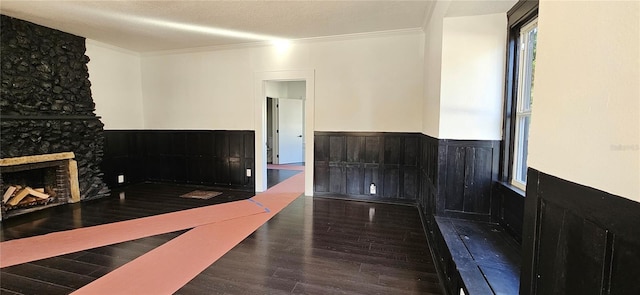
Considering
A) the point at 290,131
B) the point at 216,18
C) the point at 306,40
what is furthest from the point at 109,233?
the point at 290,131

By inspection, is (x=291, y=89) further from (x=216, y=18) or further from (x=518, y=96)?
(x=518, y=96)

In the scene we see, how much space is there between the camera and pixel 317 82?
4387 millimetres

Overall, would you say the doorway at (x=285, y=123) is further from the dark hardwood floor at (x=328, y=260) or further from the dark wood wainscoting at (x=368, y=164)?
the dark hardwood floor at (x=328, y=260)

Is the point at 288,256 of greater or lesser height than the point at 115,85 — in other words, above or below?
below

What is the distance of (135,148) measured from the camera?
17.5 feet

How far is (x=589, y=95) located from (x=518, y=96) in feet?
6.11

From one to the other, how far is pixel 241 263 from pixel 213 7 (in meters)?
2.79

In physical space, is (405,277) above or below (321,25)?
below

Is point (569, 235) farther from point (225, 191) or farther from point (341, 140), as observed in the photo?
point (225, 191)

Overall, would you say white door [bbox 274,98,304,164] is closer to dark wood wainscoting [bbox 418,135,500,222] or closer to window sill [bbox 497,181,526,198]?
dark wood wainscoting [bbox 418,135,500,222]

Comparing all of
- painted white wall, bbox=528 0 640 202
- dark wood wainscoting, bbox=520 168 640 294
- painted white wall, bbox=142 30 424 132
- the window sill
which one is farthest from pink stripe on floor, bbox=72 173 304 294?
the window sill

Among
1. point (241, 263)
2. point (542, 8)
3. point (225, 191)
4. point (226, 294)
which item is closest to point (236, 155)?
point (225, 191)

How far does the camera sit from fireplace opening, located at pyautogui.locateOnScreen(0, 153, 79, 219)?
3.54 meters

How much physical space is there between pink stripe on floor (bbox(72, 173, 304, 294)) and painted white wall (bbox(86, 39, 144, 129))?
326 centimetres
